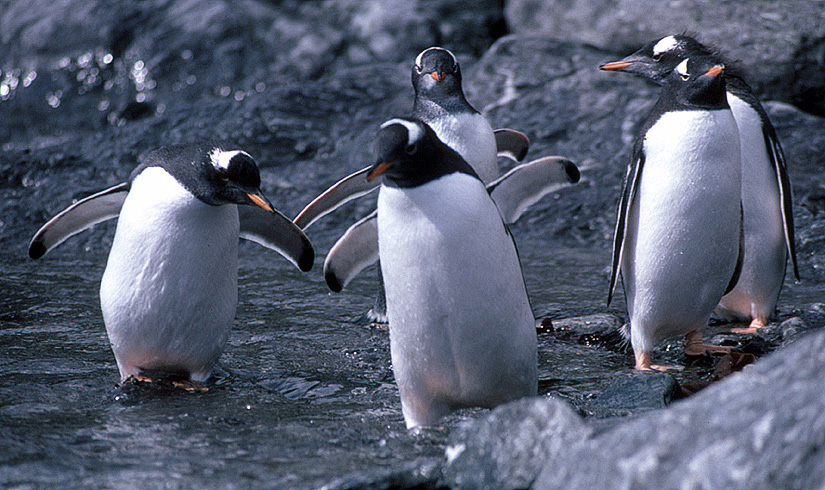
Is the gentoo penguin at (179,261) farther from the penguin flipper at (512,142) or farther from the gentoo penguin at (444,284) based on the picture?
the penguin flipper at (512,142)

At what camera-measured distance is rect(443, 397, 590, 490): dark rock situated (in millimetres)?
2344

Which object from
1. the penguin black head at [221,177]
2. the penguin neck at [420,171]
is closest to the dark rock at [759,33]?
the penguin black head at [221,177]

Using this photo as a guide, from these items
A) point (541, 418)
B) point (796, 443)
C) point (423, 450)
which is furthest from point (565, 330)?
point (796, 443)

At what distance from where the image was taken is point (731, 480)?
1.84m

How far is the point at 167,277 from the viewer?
11.9 feet

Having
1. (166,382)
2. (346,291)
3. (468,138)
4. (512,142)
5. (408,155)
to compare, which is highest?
(408,155)

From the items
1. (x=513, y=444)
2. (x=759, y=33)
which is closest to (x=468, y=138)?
(x=513, y=444)

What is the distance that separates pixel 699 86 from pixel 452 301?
5.29 feet

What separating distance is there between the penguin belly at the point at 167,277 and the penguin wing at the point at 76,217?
1.19 feet

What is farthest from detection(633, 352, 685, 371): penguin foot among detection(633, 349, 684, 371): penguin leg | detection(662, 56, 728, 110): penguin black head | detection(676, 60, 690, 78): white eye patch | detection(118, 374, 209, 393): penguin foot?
detection(118, 374, 209, 393): penguin foot

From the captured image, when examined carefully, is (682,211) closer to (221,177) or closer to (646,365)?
(646,365)

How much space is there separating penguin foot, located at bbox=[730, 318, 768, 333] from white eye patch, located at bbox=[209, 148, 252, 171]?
2.59m

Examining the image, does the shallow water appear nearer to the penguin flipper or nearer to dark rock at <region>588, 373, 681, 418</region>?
dark rock at <region>588, 373, 681, 418</region>

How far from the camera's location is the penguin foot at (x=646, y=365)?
402 centimetres
